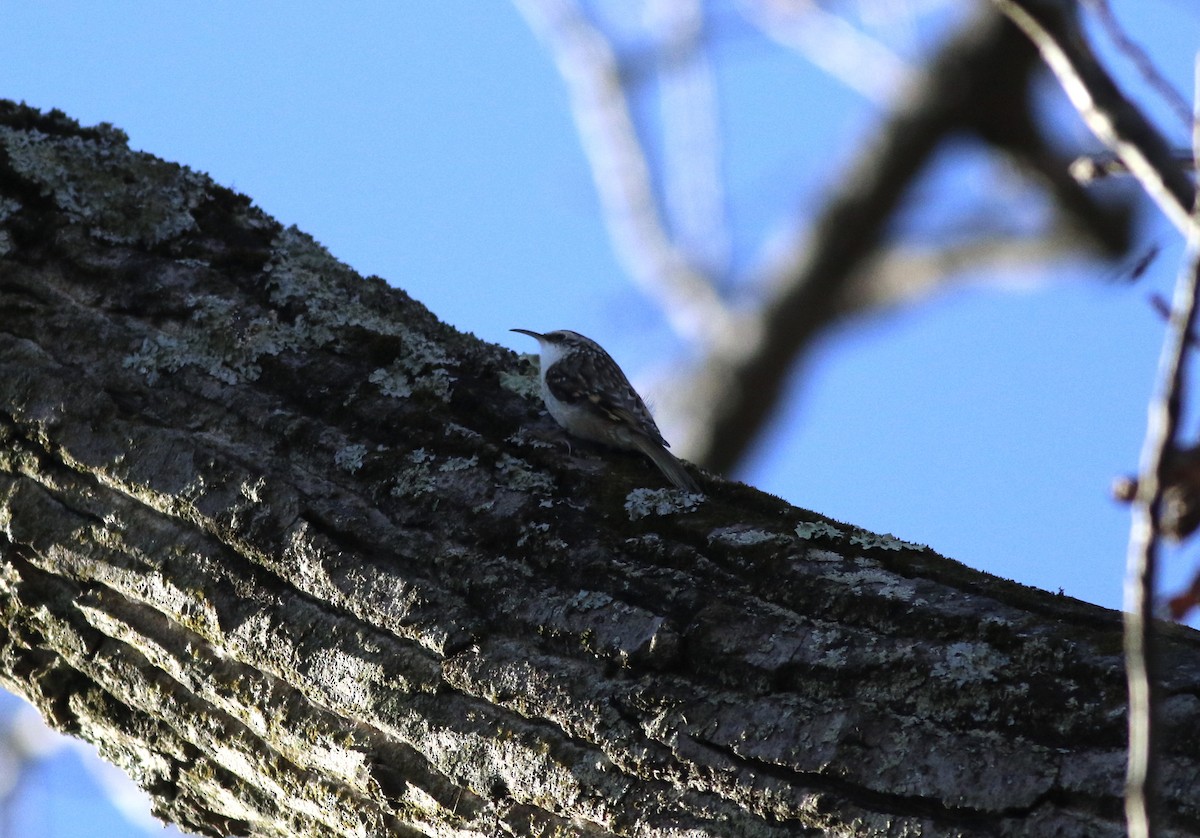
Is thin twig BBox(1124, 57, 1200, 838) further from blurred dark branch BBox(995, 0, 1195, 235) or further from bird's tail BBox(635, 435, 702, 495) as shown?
bird's tail BBox(635, 435, 702, 495)

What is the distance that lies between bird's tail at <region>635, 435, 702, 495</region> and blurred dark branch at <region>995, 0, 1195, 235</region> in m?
1.37

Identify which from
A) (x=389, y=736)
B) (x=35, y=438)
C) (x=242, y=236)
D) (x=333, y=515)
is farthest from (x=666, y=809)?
(x=242, y=236)

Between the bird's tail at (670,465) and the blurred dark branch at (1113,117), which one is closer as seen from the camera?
the blurred dark branch at (1113,117)

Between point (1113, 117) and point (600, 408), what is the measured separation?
195cm

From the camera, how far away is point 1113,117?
1.00 meters

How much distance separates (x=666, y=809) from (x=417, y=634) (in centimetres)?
52

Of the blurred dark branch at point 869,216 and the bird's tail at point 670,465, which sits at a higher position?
the blurred dark branch at point 869,216

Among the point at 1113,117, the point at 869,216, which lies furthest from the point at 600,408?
the point at 869,216

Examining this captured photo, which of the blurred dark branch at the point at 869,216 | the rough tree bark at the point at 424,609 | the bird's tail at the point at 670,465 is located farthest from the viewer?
the blurred dark branch at the point at 869,216

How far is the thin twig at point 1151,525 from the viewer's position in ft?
2.88

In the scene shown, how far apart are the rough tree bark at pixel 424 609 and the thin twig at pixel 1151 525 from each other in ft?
2.39

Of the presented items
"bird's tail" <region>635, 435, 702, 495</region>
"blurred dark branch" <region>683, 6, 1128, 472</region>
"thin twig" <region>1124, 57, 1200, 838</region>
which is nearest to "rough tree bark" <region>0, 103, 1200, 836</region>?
"bird's tail" <region>635, 435, 702, 495</region>

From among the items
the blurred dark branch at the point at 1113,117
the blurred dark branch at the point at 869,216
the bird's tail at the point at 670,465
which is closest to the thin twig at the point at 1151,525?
the blurred dark branch at the point at 1113,117

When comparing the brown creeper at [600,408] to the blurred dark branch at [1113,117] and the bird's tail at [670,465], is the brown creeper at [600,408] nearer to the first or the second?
the bird's tail at [670,465]
